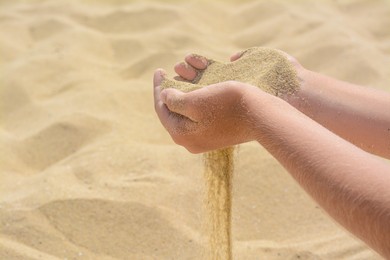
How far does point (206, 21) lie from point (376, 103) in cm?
190

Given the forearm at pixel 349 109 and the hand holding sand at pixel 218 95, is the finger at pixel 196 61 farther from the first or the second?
the forearm at pixel 349 109

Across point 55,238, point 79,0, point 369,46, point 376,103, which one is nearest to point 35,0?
point 79,0

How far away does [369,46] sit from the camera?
9.55 ft

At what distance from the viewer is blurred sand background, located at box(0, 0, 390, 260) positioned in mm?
1794

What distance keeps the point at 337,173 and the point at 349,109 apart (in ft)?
2.14

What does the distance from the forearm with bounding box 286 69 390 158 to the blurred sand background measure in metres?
0.35

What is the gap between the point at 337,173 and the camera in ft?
3.28

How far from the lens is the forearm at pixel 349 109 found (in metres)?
1.54

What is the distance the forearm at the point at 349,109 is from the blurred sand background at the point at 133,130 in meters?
0.35

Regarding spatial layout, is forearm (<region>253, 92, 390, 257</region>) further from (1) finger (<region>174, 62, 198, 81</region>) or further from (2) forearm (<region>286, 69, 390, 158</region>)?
(1) finger (<region>174, 62, 198, 81</region>)

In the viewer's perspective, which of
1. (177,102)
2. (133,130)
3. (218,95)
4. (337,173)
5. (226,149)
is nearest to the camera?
(337,173)

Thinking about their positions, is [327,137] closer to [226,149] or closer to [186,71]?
[226,149]

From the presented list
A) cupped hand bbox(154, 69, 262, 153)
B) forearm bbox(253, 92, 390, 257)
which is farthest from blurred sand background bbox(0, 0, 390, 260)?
forearm bbox(253, 92, 390, 257)

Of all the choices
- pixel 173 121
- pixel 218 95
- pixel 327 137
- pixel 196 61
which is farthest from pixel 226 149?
pixel 327 137
